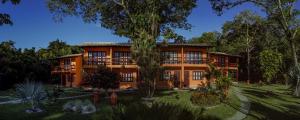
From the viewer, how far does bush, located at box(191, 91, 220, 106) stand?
25.9m

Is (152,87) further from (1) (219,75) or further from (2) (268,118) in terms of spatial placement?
(2) (268,118)

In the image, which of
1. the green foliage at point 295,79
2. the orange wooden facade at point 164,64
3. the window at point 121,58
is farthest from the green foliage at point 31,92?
the green foliage at point 295,79

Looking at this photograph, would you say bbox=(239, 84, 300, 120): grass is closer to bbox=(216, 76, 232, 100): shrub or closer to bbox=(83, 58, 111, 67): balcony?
bbox=(216, 76, 232, 100): shrub

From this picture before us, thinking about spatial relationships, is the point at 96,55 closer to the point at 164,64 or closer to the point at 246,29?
the point at 164,64

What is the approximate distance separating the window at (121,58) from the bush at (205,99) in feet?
57.2

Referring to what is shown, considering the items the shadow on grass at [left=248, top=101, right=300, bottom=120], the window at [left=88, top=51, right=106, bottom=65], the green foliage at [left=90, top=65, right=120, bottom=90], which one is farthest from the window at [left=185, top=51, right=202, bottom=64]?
the shadow on grass at [left=248, top=101, right=300, bottom=120]

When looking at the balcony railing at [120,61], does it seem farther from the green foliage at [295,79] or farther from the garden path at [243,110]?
the green foliage at [295,79]

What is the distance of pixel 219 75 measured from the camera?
29.1 m

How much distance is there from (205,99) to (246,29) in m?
35.3

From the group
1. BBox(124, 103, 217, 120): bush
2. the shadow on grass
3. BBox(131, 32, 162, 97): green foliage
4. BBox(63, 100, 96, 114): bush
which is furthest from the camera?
BBox(131, 32, 162, 97): green foliage

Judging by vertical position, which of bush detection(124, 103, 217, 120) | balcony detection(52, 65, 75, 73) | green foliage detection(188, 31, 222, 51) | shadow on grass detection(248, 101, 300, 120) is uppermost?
green foliage detection(188, 31, 222, 51)

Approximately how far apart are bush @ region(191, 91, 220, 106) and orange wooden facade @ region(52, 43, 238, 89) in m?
15.5

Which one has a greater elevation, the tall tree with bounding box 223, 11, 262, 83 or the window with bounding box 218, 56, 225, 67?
the tall tree with bounding box 223, 11, 262, 83

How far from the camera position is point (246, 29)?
191 feet
